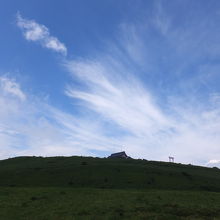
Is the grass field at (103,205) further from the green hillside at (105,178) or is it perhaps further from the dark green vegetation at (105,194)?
the green hillside at (105,178)

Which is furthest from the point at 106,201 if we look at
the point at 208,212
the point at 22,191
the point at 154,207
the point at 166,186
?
the point at 166,186

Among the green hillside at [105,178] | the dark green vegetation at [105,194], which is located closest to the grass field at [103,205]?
the dark green vegetation at [105,194]

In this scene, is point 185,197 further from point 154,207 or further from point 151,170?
point 151,170

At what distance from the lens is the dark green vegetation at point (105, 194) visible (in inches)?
1070

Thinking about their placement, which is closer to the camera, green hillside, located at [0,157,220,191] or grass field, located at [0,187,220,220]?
grass field, located at [0,187,220,220]

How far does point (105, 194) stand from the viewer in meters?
35.8

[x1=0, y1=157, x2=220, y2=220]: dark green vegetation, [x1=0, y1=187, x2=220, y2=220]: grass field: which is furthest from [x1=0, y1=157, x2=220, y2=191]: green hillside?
[x1=0, y1=187, x2=220, y2=220]: grass field

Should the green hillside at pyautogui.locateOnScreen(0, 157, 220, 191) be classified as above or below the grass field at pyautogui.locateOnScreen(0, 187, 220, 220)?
above

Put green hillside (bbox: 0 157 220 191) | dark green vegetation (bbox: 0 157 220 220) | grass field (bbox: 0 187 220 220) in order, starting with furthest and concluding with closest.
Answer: green hillside (bbox: 0 157 220 191) → dark green vegetation (bbox: 0 157 220 220) → grass field (bbox: 0 187 220 220)

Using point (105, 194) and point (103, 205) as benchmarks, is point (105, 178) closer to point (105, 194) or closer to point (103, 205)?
point (105, 194)

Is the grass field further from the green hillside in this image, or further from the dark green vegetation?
the green hillside

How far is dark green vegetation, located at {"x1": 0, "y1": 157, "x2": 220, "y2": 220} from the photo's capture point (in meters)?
27.2

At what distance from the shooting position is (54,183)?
47531 mm

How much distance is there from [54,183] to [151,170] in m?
17.7
